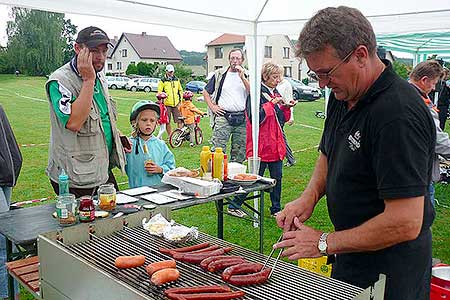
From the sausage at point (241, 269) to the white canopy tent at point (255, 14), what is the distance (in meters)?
2.75

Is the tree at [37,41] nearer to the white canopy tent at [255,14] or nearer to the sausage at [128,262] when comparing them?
the white canopy tent at [255,14]

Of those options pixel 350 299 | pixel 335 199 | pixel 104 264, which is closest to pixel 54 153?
pixel 104 264

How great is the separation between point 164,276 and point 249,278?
0.35 meters

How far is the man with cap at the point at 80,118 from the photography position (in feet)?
10.4

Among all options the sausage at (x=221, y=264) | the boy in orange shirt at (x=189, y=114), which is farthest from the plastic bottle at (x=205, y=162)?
the boy in orange shirt at (x=189, y=114)

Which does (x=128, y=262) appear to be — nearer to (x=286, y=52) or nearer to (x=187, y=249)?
(x=187, y=249)

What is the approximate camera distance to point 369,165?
1.70 m

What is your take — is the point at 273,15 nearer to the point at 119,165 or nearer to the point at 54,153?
the point at 119,165

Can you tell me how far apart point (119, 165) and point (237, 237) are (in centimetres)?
202

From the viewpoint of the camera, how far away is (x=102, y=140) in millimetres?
3398

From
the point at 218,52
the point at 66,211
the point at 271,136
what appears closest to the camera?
the point at 66,211

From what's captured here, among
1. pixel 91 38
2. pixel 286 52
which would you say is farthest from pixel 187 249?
pixel 286 52

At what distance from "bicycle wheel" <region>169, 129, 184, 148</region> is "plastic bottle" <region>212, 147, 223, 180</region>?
7.10m

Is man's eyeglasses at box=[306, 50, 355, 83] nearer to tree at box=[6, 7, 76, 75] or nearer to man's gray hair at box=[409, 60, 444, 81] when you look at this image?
man's gray hair at box=[409, 60, 444, 81]
